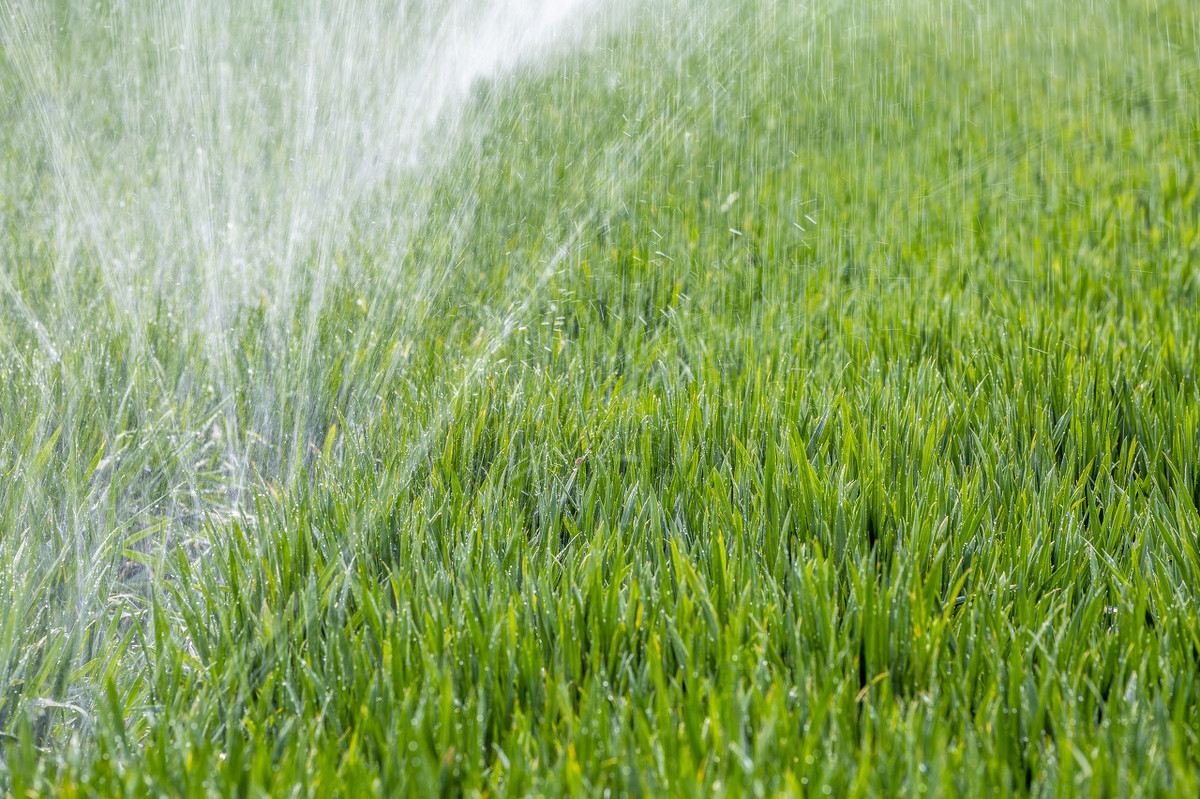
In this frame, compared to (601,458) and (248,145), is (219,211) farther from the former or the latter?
(601,458)

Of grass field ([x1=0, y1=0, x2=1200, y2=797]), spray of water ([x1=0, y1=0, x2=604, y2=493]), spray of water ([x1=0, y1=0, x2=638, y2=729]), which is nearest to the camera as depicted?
grass field ([x1=0, y1=0, x2=1200, y2=797])

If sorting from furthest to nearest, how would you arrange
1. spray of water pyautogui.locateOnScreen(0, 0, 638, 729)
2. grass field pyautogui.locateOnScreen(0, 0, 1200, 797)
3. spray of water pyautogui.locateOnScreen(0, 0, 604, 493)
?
spray of water pyautogui.locateOnScreen(0, 0, 604, 493), spray of water pyautogui.locateOnScreen(0, 0, 638, 729), grass field pyautogui.locateOnScreen(0, 0, 1200, 797)

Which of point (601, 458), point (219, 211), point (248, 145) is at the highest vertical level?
point (248, 145)

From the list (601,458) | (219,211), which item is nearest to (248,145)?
(219,211)

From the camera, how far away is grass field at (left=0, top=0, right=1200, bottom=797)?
1.10m

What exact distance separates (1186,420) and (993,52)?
4901 mm

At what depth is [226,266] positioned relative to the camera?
110 inches

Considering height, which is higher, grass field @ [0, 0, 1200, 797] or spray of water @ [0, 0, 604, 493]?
spray of water @ [0, 0, 604, 493]

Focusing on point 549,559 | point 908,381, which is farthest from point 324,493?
point 908,381

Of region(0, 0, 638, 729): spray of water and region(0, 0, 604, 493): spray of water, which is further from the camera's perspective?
region(0, 0, 604, 493): spray of water

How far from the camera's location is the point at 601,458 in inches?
69.4

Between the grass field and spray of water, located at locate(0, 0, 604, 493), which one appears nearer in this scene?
the grass field

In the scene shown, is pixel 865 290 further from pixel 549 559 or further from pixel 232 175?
pixel 232 175

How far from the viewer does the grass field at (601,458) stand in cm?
110
